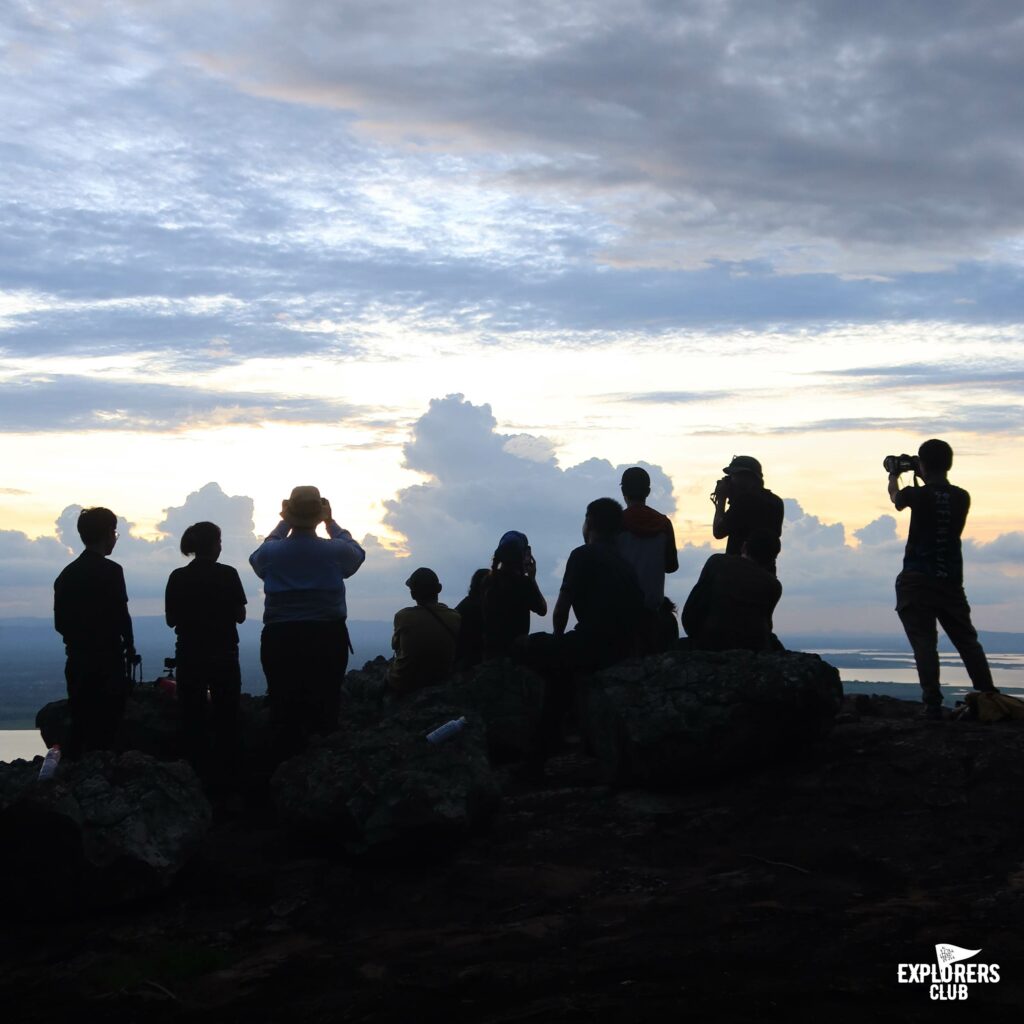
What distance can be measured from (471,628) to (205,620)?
311 cm

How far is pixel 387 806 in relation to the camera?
859 cm

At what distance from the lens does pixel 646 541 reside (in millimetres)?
11234

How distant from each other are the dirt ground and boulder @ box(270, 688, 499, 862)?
0.20 meters

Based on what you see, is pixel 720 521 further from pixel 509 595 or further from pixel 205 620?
pixel 205 620

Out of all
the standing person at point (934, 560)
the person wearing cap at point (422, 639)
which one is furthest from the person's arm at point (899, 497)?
the person wearing cap at point (422, 639)

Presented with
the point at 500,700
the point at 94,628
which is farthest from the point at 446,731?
the point at 94,628

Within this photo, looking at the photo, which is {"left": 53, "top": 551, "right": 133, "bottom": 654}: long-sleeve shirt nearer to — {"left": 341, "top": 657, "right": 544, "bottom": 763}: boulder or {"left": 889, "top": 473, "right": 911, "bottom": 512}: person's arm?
{"left": 341, "top": 657, "right": 544, "bottom": 763}: boulder

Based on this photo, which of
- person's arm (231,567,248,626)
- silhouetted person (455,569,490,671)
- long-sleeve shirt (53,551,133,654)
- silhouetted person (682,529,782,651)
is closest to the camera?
long-sleeve shirt (53,551,133,654)

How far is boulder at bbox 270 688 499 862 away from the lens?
8547mm

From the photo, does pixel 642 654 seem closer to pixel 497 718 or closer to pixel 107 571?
pixel 497 718

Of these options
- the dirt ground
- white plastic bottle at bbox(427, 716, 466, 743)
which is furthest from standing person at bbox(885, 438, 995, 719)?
white plastic bottle at bbox(427, 716, 466, 743)

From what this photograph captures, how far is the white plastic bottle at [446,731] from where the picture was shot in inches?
368

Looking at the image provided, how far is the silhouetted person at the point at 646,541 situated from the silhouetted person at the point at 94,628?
4458mm

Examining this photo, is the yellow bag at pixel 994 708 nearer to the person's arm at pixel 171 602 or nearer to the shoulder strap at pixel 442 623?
the shoulder strap at pixel 442 623
